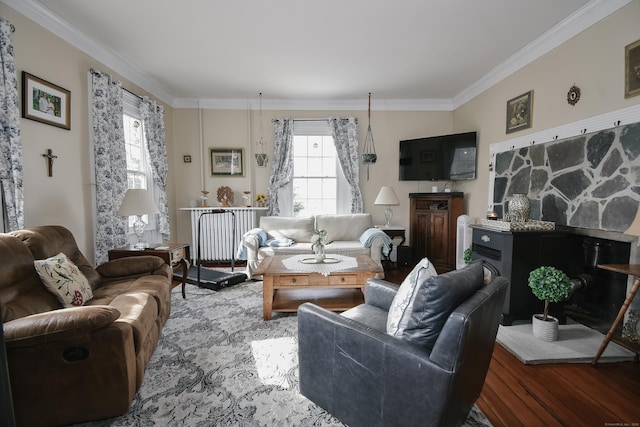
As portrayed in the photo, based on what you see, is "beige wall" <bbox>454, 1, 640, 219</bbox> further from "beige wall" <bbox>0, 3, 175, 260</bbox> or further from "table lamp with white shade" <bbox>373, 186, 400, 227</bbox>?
"beige wall" <bbox>0, 3, 175, 260</bbox>

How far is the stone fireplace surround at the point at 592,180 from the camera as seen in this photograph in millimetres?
2262

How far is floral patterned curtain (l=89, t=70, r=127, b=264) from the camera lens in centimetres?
315

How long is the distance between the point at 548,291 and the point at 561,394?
0.77 m

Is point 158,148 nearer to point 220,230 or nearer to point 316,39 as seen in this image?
point 220,230

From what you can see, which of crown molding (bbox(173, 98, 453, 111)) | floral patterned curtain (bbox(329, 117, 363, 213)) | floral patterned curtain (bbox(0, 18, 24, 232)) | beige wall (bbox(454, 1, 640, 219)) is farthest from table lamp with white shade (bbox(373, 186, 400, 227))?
floral patterned curtain (bbox(0, 18, 24, 232))

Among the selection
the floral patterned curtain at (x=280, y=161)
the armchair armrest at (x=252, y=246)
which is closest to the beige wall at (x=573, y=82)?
the floral patterned curtain at (x=280, y=161)

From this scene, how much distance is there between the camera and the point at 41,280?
2.01m

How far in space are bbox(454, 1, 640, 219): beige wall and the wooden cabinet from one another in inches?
17.7

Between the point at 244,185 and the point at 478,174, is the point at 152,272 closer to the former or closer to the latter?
the point at 244,185

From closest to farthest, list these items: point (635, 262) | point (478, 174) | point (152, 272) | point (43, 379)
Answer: point (43, 379), point (635, 262), point (152, 272), point (478, 174)

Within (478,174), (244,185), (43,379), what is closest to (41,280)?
(43,379)

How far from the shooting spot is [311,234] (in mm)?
4711

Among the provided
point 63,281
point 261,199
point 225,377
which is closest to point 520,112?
point 261,199

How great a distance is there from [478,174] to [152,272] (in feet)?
14.0
